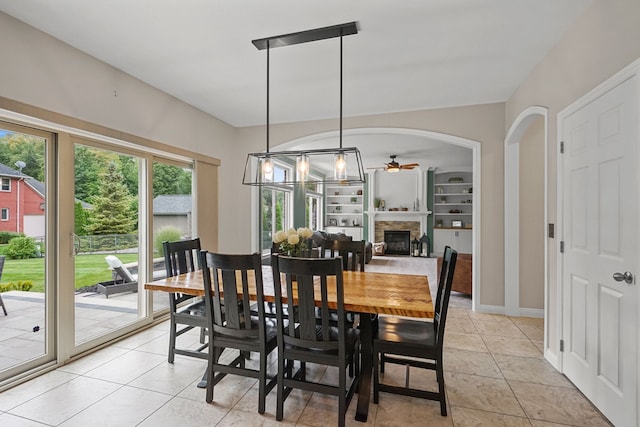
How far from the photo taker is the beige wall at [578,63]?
1.82 meters

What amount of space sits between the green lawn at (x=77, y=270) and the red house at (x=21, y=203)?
24cm

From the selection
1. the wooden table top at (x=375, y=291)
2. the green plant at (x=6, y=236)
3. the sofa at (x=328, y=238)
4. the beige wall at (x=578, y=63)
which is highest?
the beige wall at (x=578, y=63)

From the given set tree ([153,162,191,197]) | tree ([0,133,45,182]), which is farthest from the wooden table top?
tree ([153,162,191,197])

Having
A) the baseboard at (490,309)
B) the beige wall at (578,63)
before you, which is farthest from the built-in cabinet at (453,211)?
the beige wall at (578,63)

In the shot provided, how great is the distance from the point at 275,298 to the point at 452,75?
9.49 feet

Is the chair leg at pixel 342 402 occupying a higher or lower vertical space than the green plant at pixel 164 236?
lower

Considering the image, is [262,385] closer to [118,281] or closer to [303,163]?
[303,163]

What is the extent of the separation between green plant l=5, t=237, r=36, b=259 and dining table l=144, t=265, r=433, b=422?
112 cm

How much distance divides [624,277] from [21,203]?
4234 millimetres

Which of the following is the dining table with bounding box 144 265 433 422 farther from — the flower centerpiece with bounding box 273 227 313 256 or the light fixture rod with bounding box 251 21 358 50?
the light fixture rod with bounding box 251 21 358 50

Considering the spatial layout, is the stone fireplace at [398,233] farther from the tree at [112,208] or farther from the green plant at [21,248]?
the green plant at [21,248]

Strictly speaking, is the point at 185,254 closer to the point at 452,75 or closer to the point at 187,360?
the point at 187,360

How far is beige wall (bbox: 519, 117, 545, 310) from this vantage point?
3.86m

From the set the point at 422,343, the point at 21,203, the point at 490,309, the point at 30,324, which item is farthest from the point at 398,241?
the point at 21,203
